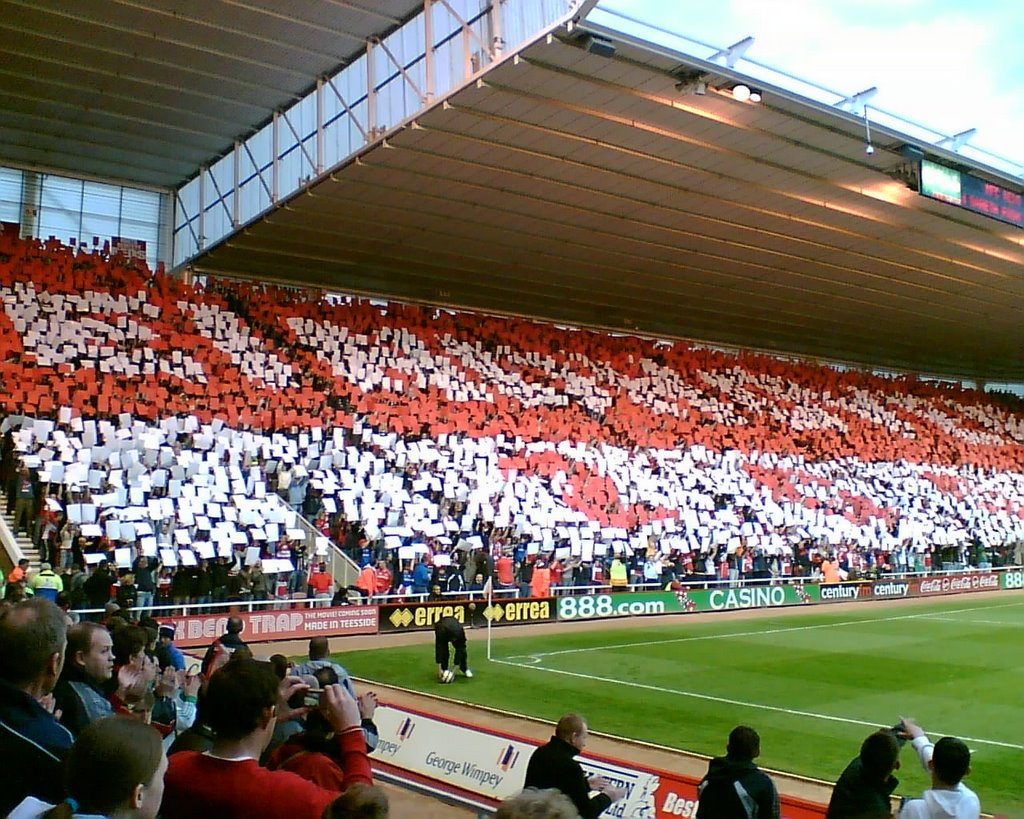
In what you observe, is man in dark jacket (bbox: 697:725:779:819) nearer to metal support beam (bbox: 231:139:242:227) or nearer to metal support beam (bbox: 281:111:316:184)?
metal support beam (bbox: 281:111:316:184)

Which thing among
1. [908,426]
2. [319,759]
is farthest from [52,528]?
[908,426]

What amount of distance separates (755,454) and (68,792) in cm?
3868

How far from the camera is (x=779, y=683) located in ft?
53.1

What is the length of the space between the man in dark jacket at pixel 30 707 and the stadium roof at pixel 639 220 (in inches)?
696

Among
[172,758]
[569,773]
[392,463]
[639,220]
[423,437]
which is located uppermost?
[639,220]

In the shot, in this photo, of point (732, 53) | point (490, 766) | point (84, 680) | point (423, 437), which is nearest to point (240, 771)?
point (84, 680)

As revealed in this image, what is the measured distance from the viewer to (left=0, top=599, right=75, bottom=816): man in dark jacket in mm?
2998

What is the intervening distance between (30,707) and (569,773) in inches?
141

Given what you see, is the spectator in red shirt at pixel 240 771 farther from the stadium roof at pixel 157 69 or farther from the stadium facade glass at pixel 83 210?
the stadium facade glass at pixel 83 210

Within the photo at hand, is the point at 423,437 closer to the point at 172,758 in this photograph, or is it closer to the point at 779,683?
the point at 779,683

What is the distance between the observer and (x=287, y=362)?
31.1 metres

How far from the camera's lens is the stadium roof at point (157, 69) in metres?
22.1

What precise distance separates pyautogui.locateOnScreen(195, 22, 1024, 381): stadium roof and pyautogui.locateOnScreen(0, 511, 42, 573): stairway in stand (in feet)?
36.7

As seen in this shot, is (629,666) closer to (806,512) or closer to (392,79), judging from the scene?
(392,79)
